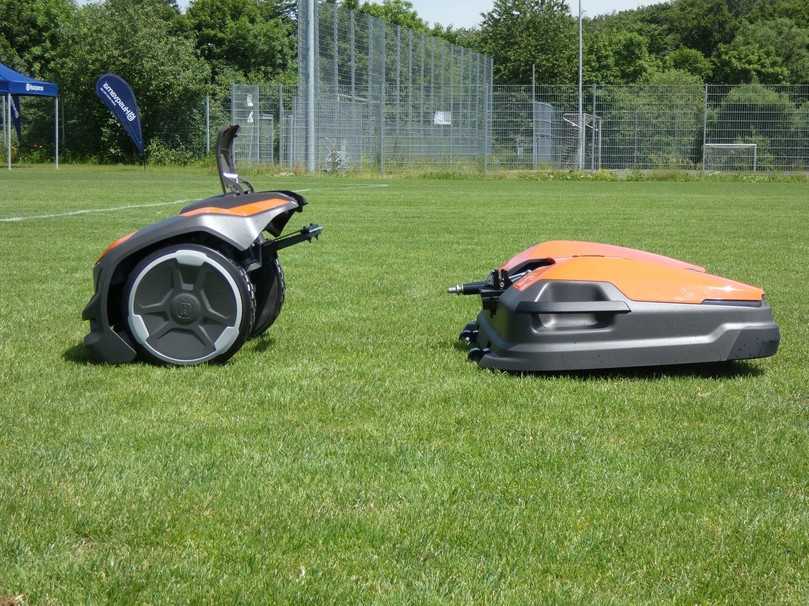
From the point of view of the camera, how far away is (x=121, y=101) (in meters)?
37.4

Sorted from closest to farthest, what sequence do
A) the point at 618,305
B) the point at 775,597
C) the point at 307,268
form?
the point at 775,597 < the point at 618,305 < the point at 307,268

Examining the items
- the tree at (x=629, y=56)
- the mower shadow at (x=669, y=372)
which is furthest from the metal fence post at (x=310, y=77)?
the tree at (x=629, y=56)

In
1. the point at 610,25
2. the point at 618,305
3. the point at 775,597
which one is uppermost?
the point at 610,25

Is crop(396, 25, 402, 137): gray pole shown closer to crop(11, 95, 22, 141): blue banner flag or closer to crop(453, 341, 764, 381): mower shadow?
crop(11, 95, 22, 141): blue banner flag

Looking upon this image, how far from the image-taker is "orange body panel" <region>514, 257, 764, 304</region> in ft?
16.6

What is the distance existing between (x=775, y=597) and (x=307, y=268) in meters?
7.58

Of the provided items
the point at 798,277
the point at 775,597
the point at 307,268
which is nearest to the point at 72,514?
the point at 775,597

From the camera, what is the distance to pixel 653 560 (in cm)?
293

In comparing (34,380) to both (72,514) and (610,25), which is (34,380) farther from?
(610,25)

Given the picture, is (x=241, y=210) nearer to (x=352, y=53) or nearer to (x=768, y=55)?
(x=352, y=53)

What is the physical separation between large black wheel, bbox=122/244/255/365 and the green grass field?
15 centimetres

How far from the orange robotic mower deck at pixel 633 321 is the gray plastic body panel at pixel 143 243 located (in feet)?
4.37

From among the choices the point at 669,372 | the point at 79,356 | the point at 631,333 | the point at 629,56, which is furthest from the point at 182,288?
the point at 629,56

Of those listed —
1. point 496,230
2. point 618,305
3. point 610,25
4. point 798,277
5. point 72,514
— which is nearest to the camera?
point 72,514
